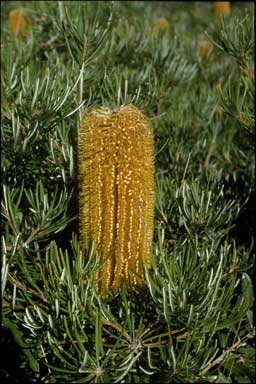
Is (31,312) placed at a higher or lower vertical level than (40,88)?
lower

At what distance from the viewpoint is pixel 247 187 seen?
136 cm

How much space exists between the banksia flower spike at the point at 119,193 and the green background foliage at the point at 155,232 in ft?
0.10

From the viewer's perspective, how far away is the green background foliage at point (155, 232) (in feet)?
2.70

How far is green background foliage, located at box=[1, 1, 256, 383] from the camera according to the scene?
2.70ft

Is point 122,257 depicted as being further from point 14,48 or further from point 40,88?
point 14,48

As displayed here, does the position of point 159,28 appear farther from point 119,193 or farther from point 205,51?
point 119,193

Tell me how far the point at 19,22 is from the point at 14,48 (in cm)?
33

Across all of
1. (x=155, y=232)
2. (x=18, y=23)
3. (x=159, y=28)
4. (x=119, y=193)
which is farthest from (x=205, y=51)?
(x=119, y=193)

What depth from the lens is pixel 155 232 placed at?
1.12 m

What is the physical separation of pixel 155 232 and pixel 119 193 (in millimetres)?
291

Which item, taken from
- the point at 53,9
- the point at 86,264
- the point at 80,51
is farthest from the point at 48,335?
the point at 53,9

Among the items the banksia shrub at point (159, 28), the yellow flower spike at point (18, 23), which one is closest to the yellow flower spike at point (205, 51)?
the banksia shrub at point (159, 28)

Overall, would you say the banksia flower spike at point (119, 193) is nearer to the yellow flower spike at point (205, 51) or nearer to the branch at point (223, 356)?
the branch at point (223, 356)

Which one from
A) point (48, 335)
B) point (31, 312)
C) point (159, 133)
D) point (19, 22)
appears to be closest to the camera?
point (48, 335)
